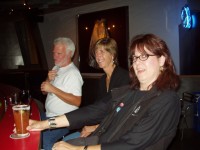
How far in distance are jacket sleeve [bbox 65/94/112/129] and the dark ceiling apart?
403 cm

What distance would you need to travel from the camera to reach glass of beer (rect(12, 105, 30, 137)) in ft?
5.33

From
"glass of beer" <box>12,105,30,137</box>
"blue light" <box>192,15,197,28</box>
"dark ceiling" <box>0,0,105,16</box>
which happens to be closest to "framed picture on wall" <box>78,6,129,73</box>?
"dark ceiling" <box>0,0,105,16</box>

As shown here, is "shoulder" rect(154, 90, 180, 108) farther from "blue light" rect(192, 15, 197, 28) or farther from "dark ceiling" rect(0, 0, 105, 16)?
"blue light" rect(192, 15, 197, 28)

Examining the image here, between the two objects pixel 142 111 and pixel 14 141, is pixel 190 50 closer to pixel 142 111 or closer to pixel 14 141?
pixel 142 111

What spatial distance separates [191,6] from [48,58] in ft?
16.8

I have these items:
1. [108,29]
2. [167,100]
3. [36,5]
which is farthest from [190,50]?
[167,100]

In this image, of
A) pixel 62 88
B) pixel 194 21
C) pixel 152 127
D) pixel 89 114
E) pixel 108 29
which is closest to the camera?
pixel 152 127

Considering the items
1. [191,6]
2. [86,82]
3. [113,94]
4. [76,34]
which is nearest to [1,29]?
[76,34]

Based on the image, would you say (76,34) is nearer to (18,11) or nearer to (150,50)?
(18,11)

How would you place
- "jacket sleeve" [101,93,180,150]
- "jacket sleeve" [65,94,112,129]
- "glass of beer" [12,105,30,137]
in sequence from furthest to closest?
"jacket sleeve" [65,94,112,129], "glass of beer" [12,105,30,137], "jacket sleeve" [101,93,180,150]

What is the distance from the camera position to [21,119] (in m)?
1.63

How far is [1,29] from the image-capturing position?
8.13m

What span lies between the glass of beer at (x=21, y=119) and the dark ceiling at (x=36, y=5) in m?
4.11

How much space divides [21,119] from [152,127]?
84 cm
